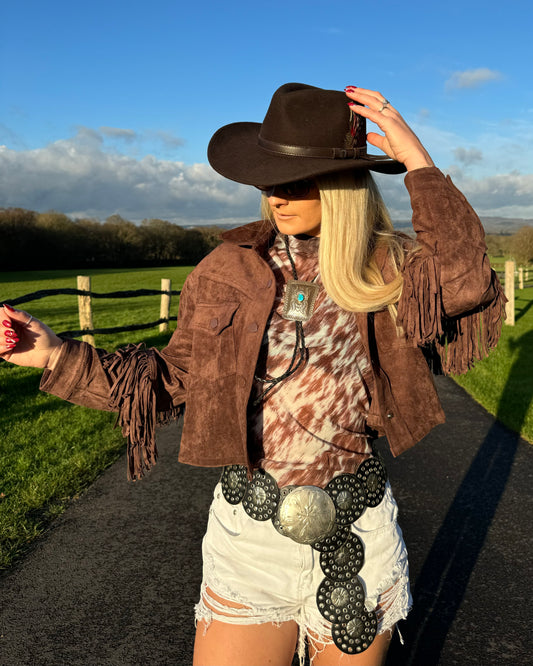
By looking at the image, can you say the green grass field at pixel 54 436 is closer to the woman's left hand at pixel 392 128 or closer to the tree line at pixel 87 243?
the woman's left hand at pixel 392 128

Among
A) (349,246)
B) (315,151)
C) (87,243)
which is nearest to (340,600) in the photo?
(349,246)

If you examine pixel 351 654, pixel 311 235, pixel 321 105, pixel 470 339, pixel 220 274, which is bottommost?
pixel 351 654

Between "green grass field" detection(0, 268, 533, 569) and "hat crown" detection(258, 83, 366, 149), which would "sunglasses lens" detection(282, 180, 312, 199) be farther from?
"green grass field" detection(0, 268, 533, 569)

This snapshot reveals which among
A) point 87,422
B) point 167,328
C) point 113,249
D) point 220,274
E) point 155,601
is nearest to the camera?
point 220,274

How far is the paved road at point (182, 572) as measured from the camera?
2.99 metres

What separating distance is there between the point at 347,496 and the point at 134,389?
2.42ft

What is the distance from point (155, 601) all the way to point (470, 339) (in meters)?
2.36

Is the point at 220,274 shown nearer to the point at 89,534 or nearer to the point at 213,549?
the point at 213,549

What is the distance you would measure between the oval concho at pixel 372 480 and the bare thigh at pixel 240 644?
465 mm

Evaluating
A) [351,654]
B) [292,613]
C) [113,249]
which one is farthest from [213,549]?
[113,249]

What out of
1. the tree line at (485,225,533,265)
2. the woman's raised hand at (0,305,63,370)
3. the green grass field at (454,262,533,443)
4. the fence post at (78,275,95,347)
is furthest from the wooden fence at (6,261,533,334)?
the tree line at (485,225,533,265)

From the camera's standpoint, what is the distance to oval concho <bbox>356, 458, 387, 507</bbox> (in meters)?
1.90

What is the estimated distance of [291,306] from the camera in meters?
1.90

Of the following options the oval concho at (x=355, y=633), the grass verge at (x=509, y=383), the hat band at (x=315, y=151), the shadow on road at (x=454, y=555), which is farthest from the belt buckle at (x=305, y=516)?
the grass verge at (x=509, y=383)
